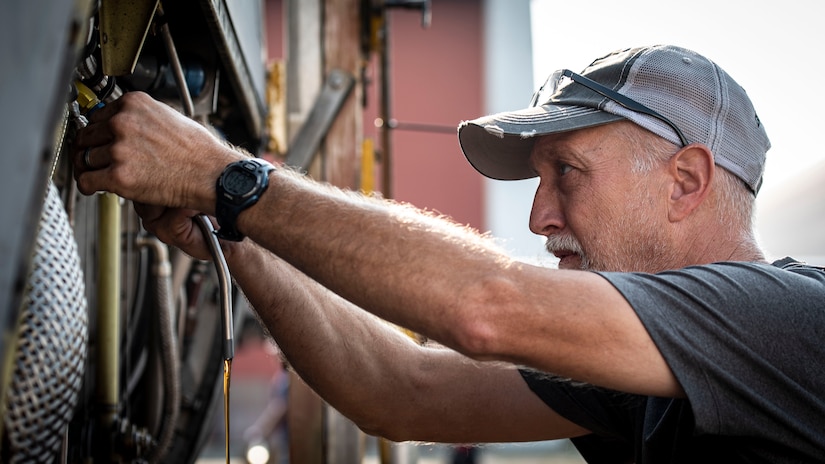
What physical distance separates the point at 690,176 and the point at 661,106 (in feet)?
0.54

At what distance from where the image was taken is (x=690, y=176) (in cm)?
196

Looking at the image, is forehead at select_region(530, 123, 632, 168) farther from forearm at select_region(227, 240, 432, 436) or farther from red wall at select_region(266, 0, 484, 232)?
red wall at select_region(266, 0, 484, 232)

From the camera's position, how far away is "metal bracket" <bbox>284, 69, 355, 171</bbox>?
391cm

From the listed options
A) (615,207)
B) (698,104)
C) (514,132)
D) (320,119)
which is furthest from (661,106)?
(320,119)

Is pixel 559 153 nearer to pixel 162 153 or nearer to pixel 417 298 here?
pixel 417 298

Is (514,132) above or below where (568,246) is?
above

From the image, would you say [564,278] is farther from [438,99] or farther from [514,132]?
[438,99]

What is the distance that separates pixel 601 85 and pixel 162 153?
988 mm

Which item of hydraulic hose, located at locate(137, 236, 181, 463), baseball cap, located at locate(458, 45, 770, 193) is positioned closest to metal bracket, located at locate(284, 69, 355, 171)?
hydraulic hose, located at locate(137, 236, 181, 463)

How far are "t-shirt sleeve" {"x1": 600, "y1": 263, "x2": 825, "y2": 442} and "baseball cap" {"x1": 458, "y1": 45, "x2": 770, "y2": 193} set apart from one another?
44 cm

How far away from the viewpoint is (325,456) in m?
3.92

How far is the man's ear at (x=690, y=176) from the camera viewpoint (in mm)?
1938

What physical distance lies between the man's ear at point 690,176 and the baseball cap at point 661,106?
2 centimetres

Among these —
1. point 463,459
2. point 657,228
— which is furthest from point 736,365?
point 463,459
